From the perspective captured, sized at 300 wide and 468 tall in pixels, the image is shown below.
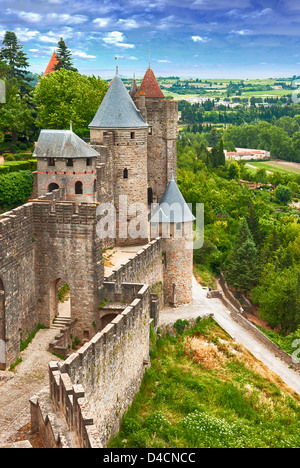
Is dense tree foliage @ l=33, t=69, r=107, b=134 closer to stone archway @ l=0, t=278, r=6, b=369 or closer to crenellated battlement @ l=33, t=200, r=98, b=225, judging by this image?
crenellated battlement @ l=33, t=200, r=98, b=225

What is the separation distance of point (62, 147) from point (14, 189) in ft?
23.3

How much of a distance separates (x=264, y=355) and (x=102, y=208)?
13469 mm

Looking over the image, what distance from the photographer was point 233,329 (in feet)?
125

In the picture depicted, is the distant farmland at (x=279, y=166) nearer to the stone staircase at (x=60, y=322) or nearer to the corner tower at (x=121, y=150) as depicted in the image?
A: the corner tower at (x=121, y=150)

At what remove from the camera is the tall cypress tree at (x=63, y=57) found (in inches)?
2938

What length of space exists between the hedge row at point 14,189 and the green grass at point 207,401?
15842 millimetres

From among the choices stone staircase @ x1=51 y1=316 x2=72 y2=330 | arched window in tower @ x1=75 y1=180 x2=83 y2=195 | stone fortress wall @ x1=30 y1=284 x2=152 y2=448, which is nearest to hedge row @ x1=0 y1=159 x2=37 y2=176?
arched window in tower @ x1=75 y1=180 x2=83 y2=195

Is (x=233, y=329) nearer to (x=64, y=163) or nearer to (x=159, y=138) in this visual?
(x=64, y=163)

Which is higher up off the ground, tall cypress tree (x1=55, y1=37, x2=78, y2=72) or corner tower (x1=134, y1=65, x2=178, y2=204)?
tall cypress tree (x1=55, y1=37, x2=78, y2=72)

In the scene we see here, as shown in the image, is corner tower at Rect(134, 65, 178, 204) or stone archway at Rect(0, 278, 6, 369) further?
corner tower at Rect(134, 65, 178, 204)

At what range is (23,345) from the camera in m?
27.7

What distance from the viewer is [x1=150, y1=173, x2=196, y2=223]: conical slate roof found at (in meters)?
36.9

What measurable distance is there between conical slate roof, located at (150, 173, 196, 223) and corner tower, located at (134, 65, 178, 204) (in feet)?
31.2

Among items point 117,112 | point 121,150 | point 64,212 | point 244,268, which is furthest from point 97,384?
point 244,268
